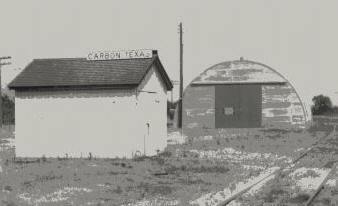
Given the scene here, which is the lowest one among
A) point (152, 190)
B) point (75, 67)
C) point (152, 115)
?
point (152, 190)

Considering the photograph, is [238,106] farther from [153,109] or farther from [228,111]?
[153,109]

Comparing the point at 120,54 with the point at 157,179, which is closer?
the point at 157,179

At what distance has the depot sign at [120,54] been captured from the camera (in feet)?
78.7

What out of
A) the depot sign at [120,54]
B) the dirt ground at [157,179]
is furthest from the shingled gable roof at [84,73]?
the dirt ground at [157,179]

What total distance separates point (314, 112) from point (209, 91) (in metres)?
60.3

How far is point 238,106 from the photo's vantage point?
151ft

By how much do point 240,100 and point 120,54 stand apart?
23169mm

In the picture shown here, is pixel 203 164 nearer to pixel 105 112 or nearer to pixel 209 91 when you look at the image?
pixel 105 112

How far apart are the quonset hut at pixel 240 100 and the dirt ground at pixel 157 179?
18.1 m

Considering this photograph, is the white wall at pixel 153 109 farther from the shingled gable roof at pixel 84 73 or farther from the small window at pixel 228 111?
the small window at pixel 228 111

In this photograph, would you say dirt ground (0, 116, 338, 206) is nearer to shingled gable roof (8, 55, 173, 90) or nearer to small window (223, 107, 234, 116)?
shingled gable roof (8, 55, 173, 90)

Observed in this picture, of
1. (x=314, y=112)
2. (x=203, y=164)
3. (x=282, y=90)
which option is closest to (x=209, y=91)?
(x=282, y=90)

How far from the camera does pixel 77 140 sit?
2333 cm

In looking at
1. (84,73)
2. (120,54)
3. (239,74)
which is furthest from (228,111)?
(84,73)
